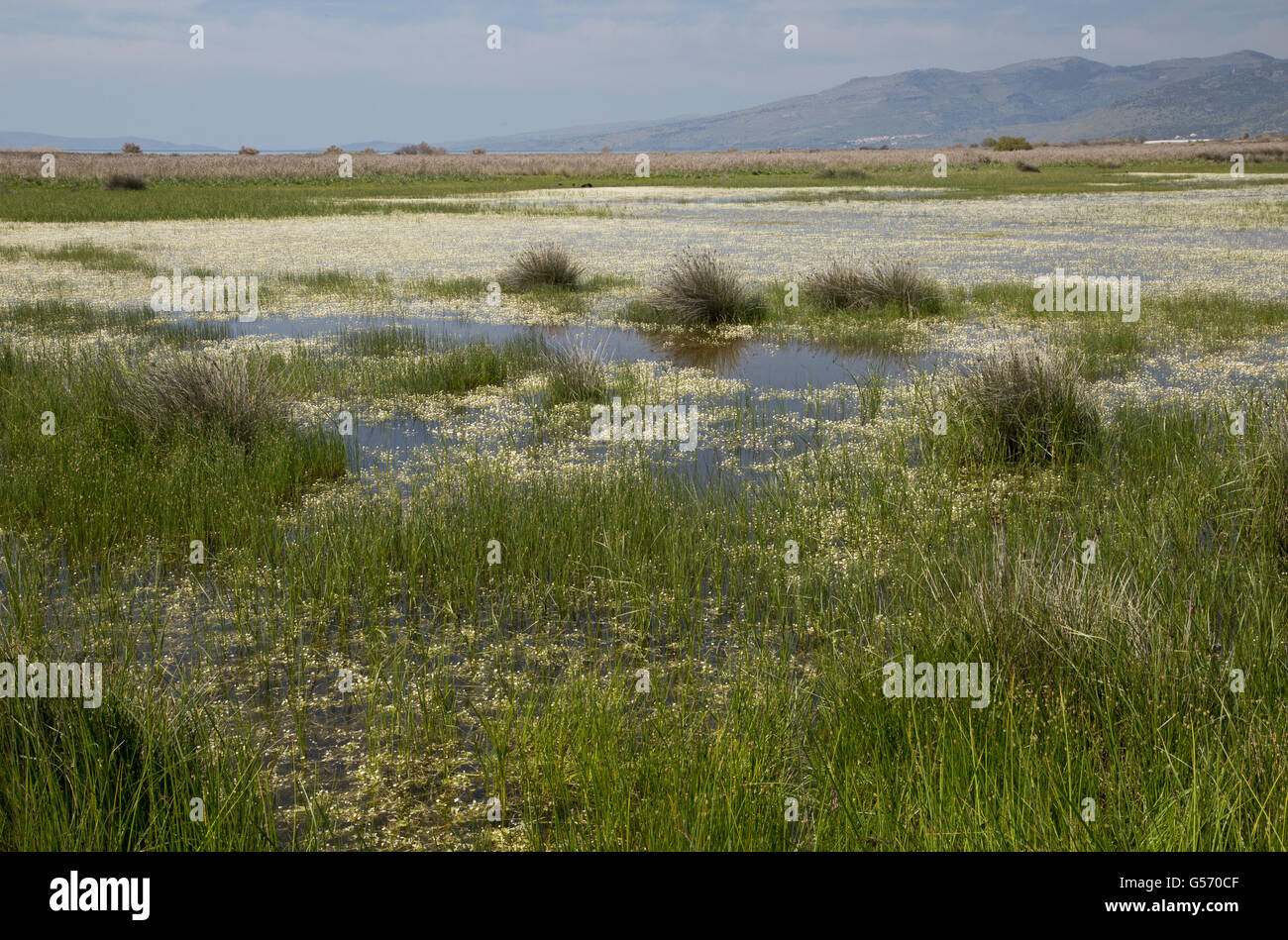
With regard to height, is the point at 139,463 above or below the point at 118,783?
above

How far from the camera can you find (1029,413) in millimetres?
6148

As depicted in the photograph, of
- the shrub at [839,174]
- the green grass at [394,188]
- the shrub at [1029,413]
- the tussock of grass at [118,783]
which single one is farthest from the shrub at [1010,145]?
the tussock of grass at [118,783]

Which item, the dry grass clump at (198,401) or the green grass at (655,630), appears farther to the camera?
the dry grass clump at (198,401)

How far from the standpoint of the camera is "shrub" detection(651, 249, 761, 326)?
11.4 meters

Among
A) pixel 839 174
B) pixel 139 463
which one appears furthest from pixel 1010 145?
pixel 139 463

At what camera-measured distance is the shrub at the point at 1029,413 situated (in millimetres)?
6023

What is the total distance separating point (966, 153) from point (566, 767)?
80.1 m

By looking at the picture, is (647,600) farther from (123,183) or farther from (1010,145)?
(1010,145)

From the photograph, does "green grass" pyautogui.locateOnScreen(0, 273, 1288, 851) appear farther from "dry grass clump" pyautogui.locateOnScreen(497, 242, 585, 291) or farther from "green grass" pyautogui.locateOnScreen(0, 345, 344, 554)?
"dry grass clump" pyautogui.locateOnScreen(497, 242, 585, 291)

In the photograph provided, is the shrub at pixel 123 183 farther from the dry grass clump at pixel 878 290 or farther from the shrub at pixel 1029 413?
the shrub at pixel 1029 413

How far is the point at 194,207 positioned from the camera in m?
28.0

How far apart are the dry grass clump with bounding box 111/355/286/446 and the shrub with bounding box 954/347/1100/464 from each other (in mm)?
4972

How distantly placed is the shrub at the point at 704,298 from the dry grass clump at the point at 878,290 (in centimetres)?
111

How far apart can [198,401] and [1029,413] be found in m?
5.77
